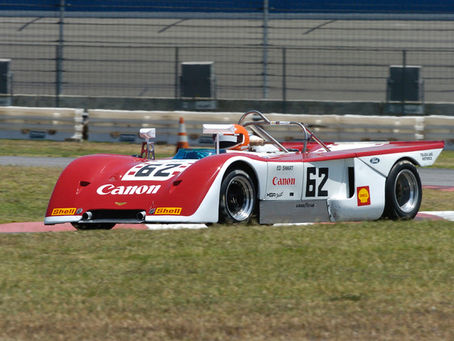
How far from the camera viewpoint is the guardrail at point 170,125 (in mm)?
17250

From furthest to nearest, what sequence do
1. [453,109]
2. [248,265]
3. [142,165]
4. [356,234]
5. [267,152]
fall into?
1. [453,109]
2. [267,152]
3. [142,165]
4. [356,234]
5. [248,265]

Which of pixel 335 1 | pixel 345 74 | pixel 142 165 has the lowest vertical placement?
pixel 142 165

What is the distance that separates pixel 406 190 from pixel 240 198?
2037 mm

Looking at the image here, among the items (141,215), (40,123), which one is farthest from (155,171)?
(40,123)

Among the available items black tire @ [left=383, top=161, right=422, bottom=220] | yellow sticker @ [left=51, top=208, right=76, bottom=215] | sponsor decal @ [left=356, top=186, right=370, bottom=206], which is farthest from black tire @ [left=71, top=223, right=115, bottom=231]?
black tire @ [left=383, top=161, right=422, bottom=220]

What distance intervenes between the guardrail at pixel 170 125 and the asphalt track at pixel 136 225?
1969 mm

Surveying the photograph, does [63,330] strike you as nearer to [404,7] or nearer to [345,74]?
[345,74]

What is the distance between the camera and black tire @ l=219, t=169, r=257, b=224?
7.65 metres

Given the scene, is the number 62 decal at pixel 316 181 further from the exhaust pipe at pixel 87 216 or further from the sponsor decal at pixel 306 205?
the exhaust pipe at pixel 87 216

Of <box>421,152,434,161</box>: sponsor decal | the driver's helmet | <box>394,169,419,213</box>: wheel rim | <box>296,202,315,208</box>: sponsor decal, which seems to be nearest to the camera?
<box>296,202,315,208</box>: sponsor decal

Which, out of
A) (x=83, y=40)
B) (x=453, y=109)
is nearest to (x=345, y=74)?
(x=453, y=109)

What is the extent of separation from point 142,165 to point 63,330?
3.86 metres

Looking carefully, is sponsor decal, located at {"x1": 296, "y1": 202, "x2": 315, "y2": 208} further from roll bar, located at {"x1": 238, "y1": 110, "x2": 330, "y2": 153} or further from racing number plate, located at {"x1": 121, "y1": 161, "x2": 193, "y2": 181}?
racing number plate, located at {"x1": 121, "y1": 161, "x2": 193, "y2": 181}

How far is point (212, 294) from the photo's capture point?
527 cm
